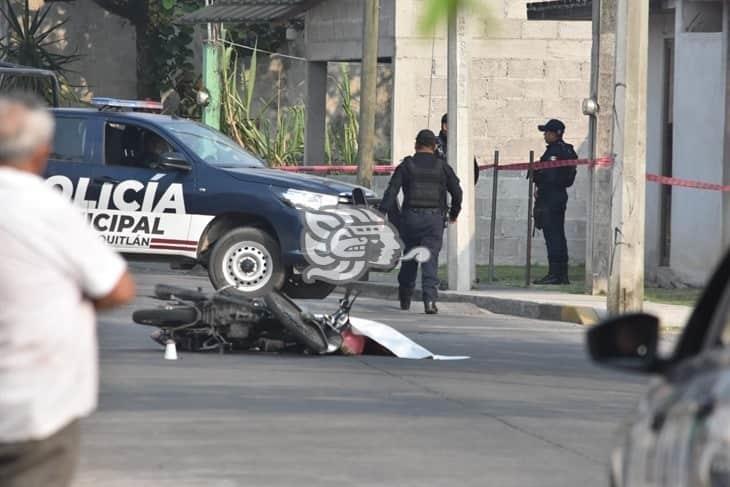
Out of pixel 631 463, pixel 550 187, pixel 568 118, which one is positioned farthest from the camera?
pixel 568 118

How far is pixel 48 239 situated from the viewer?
5.13m

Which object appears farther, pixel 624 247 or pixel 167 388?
pixel 624 247

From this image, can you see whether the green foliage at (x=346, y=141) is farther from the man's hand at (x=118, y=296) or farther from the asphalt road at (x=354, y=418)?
the man's hand at (x=118, y=296)

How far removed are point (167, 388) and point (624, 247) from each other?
25.1 feet

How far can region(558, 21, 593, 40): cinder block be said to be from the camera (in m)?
28.4

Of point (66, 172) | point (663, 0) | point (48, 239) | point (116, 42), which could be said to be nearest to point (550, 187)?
point (663, 0)

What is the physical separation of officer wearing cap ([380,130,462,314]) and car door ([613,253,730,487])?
15.0m

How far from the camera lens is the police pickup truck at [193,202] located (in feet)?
66.6

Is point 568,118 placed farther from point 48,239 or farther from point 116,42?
point 48,239

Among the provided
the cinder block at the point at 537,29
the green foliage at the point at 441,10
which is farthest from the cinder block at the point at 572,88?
the green foliage at the point at 441,10

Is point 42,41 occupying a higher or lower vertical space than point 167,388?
higher

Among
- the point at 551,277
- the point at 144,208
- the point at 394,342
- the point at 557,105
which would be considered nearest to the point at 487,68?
the point at 557,105

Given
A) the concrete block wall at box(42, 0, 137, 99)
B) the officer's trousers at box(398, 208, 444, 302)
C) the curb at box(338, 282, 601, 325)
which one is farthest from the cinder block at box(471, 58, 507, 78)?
the concrete block wall at box(42, 0, 137, 99)

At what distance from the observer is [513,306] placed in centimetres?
2061
